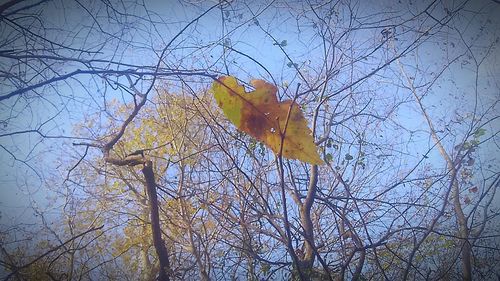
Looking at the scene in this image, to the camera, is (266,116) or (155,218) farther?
(155,218)

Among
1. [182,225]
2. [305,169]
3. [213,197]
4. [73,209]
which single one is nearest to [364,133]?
[305,169]

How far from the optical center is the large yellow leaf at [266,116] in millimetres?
1531

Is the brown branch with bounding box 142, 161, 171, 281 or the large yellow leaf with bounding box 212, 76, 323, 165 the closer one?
the large yellow leaf with bounding box 212, 76, 323, 165

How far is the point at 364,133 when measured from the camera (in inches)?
168

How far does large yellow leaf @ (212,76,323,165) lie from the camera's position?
5.02ft

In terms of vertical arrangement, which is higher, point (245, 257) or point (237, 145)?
point (237, 145)

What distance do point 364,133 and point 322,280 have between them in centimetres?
220

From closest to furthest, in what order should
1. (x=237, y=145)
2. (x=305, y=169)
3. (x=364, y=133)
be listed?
(x=237, y=145)
(x=305, y=169)
(x=364, y=133)

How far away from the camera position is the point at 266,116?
1.64m

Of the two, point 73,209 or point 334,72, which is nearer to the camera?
point 334,72

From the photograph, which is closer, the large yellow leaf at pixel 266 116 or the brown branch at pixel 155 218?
the large yellow leaf at pixel 266 116

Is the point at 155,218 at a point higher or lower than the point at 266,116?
lower

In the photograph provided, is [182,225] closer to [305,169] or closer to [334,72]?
[305,169]

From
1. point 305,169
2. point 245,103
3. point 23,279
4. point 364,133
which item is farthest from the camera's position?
point 364,133
